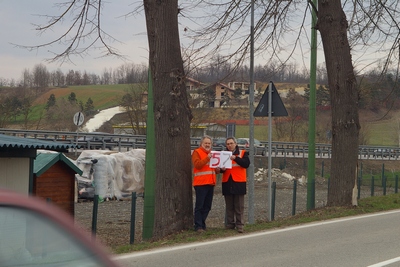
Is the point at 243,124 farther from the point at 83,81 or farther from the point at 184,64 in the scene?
the point at 184,64

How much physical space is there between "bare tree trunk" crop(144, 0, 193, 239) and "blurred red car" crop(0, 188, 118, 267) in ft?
29.9

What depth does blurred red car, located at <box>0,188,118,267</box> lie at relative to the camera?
8.40ft

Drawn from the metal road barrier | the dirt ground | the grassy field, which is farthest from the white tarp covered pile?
the grassy field

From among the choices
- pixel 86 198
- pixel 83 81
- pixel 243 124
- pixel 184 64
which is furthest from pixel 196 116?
pixel 83 81

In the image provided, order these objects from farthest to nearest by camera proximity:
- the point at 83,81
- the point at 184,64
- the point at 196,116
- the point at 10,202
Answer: the point at 83,81 < the point at 196,116 < the point at 184,64 < the point at 10,202

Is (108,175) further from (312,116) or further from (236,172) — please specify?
(236,172)

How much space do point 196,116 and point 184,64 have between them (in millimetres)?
33141

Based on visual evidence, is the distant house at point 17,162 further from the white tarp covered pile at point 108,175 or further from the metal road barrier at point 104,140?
the metal road barrier at point 104,140

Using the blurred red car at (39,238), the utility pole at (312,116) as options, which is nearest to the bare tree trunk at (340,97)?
the utility pole at (312,116)

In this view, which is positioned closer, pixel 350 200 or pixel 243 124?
pixel 350 200

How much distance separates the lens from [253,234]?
37.5ft

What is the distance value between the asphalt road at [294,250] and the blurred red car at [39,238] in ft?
18.0

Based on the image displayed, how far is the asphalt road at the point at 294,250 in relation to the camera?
29.0 feet

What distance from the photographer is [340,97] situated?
15727 mm
